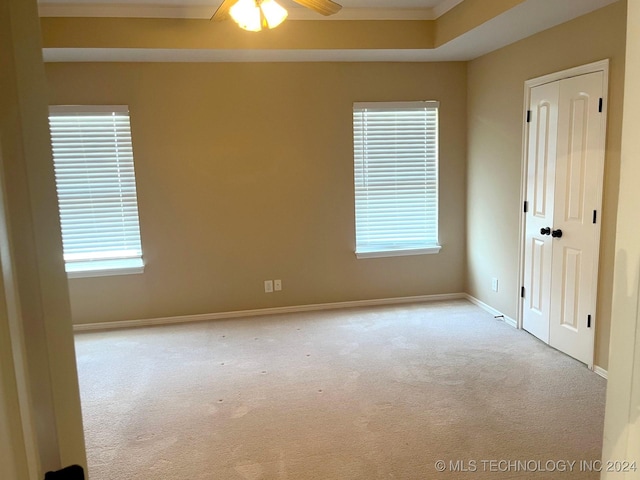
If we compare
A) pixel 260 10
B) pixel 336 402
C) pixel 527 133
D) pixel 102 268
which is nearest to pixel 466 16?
pixel 527 133

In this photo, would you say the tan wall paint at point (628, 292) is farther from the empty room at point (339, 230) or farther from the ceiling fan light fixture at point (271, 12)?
the ceiling fan light fixture at point (271, 12)

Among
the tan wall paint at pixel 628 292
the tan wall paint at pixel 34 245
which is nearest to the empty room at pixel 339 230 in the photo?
the tan wall paint at pixel 628 292

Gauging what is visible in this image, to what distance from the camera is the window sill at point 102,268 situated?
454 centimetres

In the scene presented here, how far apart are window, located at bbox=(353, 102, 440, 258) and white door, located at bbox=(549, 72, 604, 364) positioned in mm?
1574

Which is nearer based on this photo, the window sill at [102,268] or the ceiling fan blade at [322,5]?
the ceiling fan blade at [322,5]

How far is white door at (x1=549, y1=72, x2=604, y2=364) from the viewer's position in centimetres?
328

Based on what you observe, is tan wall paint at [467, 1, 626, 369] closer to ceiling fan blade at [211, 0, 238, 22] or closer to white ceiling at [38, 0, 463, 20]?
white ceiling at [38, 0, 463, 20]

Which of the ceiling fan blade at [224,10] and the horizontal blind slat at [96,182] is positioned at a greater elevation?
the ceiling fan blade at [224,10]

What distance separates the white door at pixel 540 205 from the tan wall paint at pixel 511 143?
175 millimetres

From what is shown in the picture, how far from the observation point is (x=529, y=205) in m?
4.07

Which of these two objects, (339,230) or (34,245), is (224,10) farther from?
(339,230)

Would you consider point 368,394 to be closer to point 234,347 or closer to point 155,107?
point 234,347

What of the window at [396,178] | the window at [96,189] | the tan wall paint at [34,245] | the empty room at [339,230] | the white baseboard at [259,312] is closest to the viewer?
the tan wall paint at [34,245]

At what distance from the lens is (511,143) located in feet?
14.0
